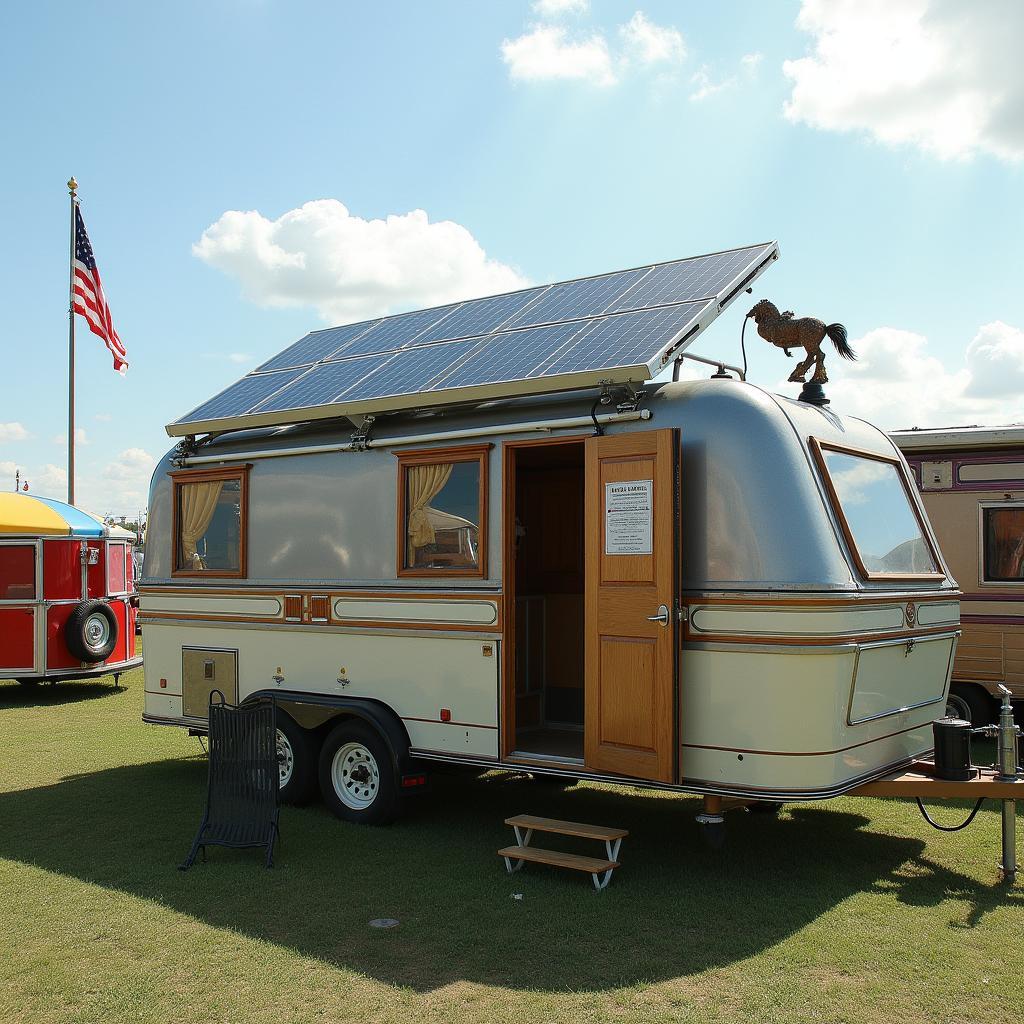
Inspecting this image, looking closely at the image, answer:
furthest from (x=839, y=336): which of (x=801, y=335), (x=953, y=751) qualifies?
(x=953, y=751)

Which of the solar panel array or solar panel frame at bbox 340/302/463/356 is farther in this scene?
solar panel frame at bbox 340/302/463/356

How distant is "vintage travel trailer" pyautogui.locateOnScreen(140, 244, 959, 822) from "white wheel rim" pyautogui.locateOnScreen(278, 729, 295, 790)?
27 mm

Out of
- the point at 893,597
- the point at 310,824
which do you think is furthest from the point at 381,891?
the point at 893,597

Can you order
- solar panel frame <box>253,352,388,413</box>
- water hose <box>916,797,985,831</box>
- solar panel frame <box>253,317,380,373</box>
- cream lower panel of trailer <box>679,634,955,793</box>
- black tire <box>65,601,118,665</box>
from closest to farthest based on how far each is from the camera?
cream lower panel of trailer <box>679,634,955,793</box>
water hose <box>916,797,985,831</box>
solar panel frame <box>253,352,388,413</box>
solar panel frame <box>253,317,380,373</box>
black tire <box>65,601,118,665</box>

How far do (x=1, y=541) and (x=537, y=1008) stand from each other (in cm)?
1259

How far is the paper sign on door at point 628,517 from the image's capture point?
6.23 metres

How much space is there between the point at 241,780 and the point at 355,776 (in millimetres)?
1042

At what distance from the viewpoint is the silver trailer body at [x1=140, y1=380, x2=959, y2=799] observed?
593 centimetres

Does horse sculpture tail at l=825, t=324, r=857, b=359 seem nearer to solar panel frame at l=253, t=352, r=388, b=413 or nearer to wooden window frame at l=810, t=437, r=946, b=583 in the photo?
wooden window frame at l=810, t=437, r=946, b=583

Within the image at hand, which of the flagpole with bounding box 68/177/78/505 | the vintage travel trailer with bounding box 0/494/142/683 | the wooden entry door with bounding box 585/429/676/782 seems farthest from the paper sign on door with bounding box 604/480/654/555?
the flagpole with bounding box 68/177/78/505

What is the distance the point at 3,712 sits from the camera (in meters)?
14.0

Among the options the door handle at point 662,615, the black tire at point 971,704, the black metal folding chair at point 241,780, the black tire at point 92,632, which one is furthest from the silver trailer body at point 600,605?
the black tire at point 92,632

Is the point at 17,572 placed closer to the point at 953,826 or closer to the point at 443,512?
the point at 443,512

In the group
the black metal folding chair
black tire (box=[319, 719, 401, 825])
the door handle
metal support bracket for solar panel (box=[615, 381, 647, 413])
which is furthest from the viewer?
black tire (box=[319, 719, 401, 825])
